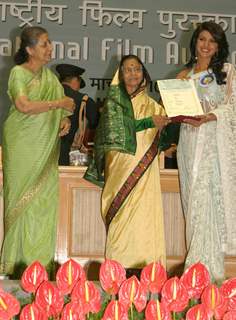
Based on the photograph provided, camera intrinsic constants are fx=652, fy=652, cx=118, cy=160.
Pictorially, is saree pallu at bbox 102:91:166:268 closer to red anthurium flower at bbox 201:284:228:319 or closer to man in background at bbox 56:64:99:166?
man in background at bbox 56:64:99:166

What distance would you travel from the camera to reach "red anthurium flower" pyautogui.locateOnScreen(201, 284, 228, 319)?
139 cm

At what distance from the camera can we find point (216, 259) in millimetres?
3557

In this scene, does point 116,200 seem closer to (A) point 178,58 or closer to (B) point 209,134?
(B) point 209,134

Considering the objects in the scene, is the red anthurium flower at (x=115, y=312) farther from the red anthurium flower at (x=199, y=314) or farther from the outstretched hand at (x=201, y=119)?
the outstretched hand at (x=201, y=119)

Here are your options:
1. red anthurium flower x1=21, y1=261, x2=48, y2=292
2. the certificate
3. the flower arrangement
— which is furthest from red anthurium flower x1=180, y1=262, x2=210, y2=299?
the certificate

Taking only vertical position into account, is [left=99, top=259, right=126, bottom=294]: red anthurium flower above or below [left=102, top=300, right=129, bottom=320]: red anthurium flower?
above

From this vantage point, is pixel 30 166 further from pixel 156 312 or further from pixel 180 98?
pixel 156 312

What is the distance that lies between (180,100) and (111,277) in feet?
6.79

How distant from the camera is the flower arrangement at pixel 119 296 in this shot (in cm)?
135

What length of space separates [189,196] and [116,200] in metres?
0.41

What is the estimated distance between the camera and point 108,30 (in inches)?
289

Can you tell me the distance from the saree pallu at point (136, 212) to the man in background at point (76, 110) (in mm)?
1036

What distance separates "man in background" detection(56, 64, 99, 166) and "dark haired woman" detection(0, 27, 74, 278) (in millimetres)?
981

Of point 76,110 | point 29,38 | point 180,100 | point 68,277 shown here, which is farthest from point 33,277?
point 76,110
